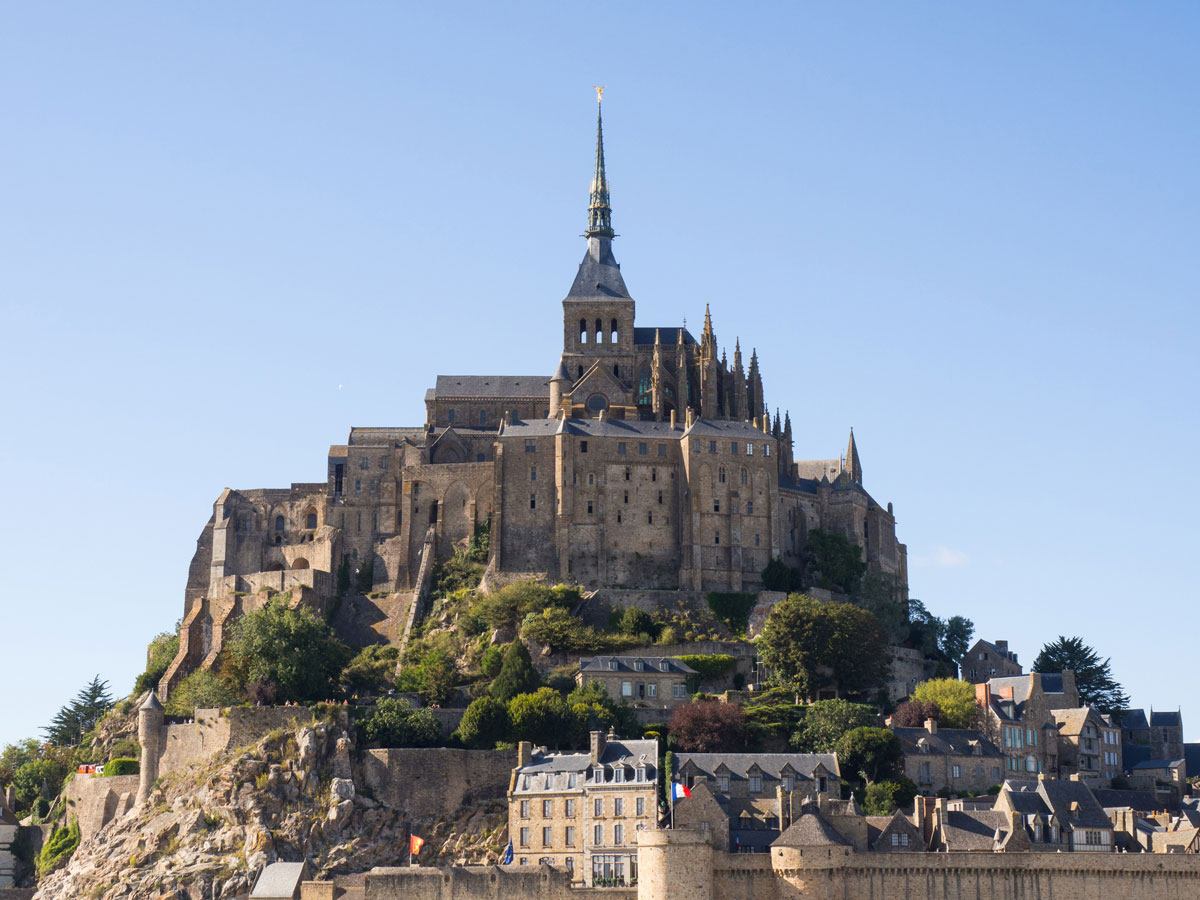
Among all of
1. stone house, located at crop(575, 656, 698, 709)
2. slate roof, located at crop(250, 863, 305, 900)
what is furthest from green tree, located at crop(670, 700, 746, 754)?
slate roof, located at crop(250, 863, 305, 900)

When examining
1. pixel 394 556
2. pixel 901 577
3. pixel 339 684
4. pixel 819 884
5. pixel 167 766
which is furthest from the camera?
pixel 901 577

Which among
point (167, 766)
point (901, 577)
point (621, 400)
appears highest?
point (621, 400)

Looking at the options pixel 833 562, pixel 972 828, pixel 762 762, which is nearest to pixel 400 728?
pixel 762 762

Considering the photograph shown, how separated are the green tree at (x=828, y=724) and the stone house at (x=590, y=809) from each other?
11.0 meters

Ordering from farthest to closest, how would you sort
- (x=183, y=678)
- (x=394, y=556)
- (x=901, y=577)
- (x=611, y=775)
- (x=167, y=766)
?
(x=901, y=577) < (x=394, y=556) < (x=183, y=678) < (x=167, y=766) < (x=611, y=775)

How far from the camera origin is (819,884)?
70000 mm

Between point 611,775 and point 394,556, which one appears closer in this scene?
point 611,775

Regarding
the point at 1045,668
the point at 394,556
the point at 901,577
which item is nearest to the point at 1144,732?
the point at 1045,668

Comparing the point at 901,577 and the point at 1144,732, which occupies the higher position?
the point at 901,577

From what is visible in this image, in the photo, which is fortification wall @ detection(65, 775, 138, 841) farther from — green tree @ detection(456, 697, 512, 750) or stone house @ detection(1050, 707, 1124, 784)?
stone house @ detection(1050, 707, 1124, 784)

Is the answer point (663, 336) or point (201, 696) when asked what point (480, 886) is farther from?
point (663, 336)

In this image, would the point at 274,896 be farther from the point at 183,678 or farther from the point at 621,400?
the point at 621,400

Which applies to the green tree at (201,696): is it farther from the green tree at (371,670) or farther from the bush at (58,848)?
the bush at (58,848)

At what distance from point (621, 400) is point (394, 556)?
1539 cm
